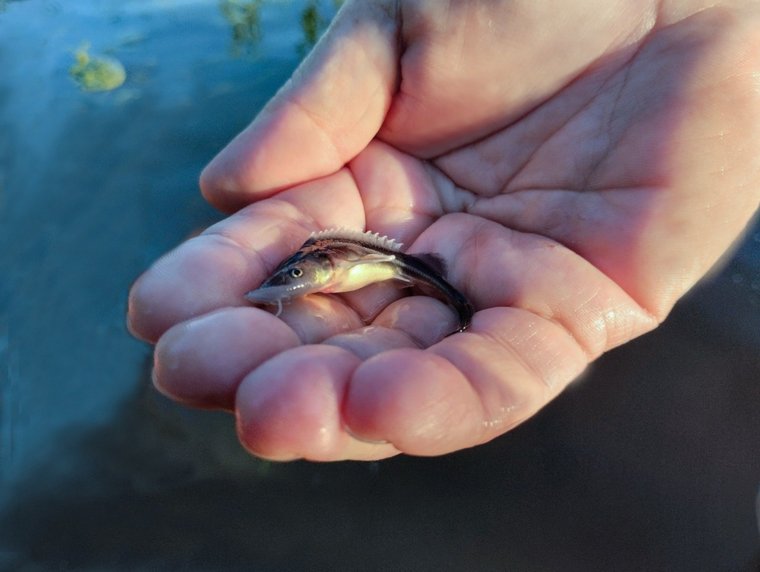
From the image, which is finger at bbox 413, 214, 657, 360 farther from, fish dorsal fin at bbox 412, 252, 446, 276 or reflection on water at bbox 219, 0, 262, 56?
reflection on water at bbox 219, 0, 262, 56

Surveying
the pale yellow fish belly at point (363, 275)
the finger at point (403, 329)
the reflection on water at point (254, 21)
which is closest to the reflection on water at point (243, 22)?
the reflection on water at point (254, 21)

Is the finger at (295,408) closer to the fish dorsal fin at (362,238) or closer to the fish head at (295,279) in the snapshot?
the fish head at (295,279)

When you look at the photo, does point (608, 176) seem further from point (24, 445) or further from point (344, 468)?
point (24, 445)

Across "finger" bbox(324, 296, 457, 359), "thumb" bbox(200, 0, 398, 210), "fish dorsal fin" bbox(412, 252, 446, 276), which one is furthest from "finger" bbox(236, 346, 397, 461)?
"thumb" bbox(200, 0, 398, 210)

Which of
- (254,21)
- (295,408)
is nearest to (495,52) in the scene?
(295,408)

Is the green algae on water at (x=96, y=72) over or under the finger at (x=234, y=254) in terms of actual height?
under

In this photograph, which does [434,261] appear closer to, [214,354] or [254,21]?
[214,354]

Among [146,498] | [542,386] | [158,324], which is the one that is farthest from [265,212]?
[542,386]
